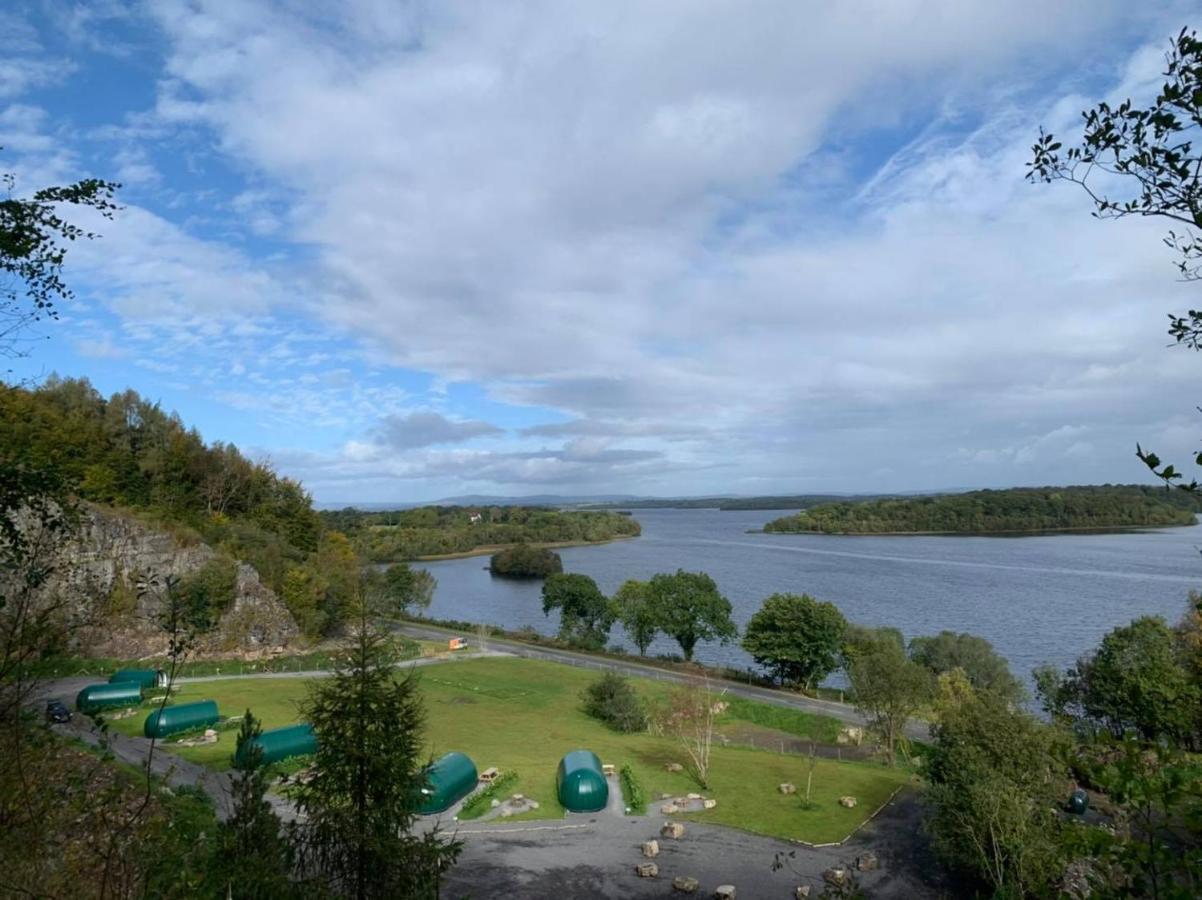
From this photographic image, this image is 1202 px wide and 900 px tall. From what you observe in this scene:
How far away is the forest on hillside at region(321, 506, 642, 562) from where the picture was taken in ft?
367

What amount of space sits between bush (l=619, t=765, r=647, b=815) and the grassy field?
0.29 metres

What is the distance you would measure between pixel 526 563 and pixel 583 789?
2885 inches

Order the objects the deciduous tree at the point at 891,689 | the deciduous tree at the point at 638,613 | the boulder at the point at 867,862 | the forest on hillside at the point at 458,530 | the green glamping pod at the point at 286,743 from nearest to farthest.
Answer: the boulder at the point at 867,862 < the green glamping pod at the point at 286,743 < the deciduous tree at the point at 891,689 < the deciduous tree at the point at 638,613 < the forest on hillside at the point at 458,530

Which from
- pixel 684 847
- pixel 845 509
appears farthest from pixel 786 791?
pixel 845 509

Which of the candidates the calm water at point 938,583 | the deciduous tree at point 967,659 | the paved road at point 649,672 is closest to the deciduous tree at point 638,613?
the paved road at point 649,672

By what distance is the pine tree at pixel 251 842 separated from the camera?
6.24 meters

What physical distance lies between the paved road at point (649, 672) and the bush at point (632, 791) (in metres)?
14.2

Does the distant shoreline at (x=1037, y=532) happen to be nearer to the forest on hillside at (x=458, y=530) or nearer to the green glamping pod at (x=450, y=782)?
the forest on hillside at (x=458, y=530)

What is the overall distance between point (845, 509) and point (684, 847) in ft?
489

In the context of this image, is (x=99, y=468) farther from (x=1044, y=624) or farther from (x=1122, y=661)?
(x=1044, y=624)

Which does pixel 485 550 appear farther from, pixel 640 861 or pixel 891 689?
pixel 640 861

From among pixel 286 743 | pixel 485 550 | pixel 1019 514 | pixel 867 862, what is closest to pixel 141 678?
pixel 286 743

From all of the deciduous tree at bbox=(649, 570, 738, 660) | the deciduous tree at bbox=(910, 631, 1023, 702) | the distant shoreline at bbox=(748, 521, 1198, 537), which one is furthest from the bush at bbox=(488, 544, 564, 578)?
the distant shoreline at bbox=(748, 521, 1198, 537)

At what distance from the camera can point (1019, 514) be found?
5049 inches
